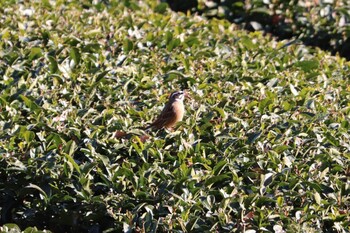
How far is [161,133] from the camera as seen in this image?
4914 millimetres

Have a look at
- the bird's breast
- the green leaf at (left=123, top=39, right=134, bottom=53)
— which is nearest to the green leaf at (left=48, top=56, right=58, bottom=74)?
the green leaf at (left=123, top=39, right=134, bottom=53)

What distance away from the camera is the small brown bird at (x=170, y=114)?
4.83m

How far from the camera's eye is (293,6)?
8.79 meters

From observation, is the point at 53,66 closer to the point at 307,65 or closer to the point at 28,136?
the point at 28,136

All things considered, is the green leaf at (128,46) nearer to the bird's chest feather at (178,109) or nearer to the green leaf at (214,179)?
the bird's chest feather at (178,109)

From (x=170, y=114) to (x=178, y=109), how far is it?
0.34 feet

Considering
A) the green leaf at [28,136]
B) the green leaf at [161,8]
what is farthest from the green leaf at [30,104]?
the green leaf at [161,8]

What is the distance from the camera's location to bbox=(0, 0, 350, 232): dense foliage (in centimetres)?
407

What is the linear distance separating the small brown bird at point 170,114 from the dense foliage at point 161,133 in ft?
0.19

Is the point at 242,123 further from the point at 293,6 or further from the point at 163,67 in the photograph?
the point at 293,6

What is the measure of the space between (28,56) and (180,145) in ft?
5.74

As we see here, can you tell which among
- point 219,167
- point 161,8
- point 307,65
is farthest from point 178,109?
point 161,8

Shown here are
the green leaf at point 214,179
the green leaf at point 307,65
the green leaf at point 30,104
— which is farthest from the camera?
the green leaf at point 307,65

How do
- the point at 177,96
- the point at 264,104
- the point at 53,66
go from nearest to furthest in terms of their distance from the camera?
the point at 177,96 < the point at 264,104 < the point at 53,66
